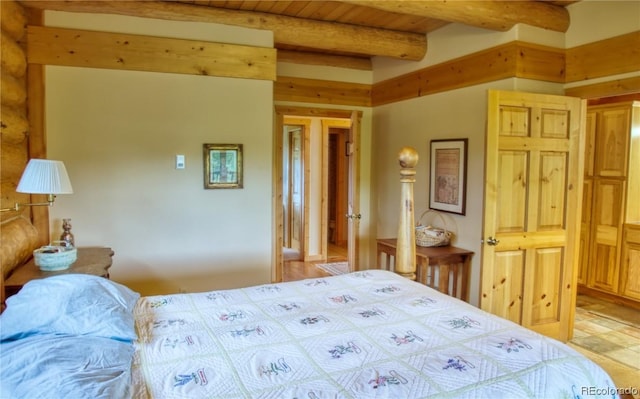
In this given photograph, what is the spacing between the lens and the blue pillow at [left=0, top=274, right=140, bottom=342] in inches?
55.9

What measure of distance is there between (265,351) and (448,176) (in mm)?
2674

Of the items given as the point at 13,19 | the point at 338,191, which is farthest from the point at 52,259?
the point at 338,191

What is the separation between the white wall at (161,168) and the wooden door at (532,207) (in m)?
1.79

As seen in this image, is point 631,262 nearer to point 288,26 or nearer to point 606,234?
point 606,234

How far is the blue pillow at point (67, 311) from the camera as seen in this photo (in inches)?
55.9

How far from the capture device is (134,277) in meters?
3.23

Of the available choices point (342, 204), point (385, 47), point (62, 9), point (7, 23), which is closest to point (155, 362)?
point (7, 23)

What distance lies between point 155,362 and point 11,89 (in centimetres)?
221

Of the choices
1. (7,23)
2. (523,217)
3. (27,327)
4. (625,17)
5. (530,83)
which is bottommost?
(27,327)

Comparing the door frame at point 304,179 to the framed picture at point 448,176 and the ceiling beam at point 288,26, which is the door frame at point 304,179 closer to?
the ceiling beam at point 288,26

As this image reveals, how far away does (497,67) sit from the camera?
3242 mm

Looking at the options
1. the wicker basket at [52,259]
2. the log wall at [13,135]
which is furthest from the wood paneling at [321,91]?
the wicker basket at [52,259]

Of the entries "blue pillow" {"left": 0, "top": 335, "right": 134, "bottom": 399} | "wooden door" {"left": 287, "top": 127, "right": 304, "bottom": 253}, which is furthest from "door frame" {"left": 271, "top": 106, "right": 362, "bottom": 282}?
"blue pillow" {"left": 0, "top": 335, "right": 134, "bottom": 399}

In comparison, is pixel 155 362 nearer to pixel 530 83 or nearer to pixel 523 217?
pixel 523 217
